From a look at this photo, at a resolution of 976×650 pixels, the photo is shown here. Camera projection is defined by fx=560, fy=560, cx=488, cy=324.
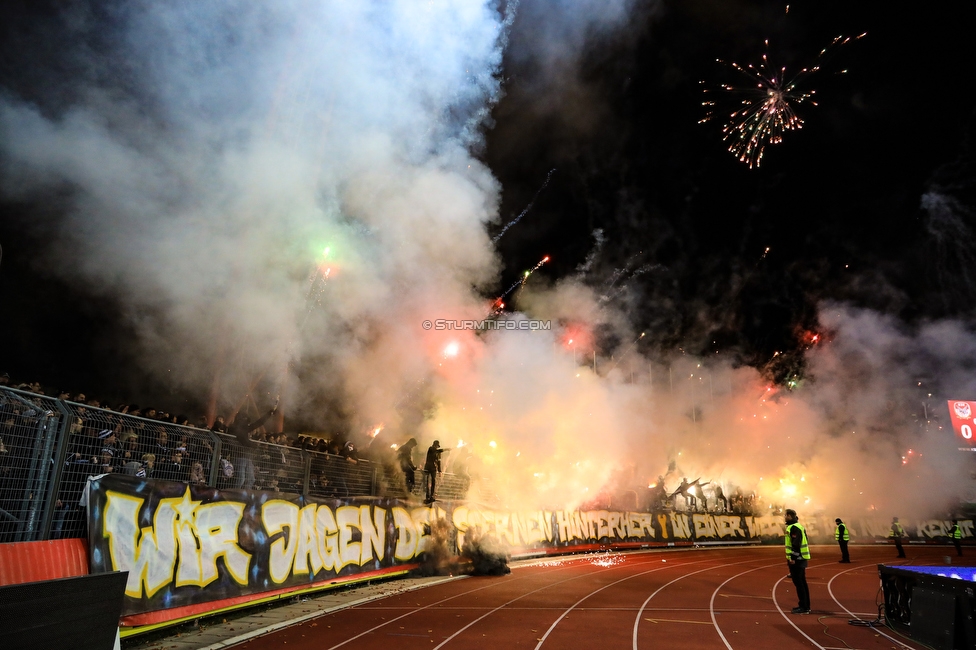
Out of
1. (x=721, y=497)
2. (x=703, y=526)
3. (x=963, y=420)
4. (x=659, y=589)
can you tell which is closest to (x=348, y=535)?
(x=659, y=589)

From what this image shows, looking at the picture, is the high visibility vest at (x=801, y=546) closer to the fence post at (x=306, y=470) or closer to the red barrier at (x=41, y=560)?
the fence post at (x=306, y=470)

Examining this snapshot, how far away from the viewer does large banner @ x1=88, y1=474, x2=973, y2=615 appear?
6.54m

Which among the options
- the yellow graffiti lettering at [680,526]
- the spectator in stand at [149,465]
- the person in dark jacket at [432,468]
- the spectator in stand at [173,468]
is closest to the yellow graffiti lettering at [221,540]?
the spectator in stand at [173,468]

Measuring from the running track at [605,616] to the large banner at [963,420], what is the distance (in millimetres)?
23611

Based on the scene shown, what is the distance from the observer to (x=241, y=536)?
8.50 metres

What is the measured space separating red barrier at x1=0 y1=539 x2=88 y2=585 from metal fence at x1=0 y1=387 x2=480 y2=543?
19 cm

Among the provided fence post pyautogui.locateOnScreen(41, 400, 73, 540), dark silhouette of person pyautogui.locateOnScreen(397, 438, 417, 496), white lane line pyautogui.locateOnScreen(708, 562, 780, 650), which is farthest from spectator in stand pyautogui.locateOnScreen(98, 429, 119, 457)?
dark silhouette of person pyautogui.locateOnScreen(397, 438, 417, 496)

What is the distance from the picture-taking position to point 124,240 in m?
10.1

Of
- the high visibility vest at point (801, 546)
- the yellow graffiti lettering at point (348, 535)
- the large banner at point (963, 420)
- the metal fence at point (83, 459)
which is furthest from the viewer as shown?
the large banner at point (963, 420)

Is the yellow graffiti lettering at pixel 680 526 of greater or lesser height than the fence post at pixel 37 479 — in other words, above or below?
below

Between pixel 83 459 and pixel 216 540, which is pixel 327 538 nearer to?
pixel 216 540

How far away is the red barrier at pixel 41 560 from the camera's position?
204 inches

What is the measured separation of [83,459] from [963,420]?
130ft

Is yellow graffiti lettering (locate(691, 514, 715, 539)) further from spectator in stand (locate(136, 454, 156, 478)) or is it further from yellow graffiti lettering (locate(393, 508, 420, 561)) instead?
spectator in stand (locate(136, 454, 156, 478))
